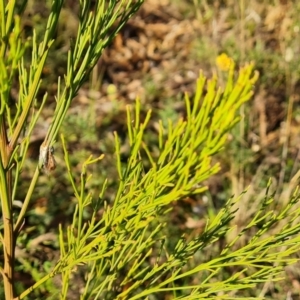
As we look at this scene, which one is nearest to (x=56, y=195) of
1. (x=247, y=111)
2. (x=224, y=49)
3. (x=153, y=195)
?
(x=247, y=111)

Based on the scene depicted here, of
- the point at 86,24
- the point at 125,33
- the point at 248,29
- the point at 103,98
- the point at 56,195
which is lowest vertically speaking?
the point at 56,195

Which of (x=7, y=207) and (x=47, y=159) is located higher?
(x=47, y=159)

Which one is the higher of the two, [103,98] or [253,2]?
Answer: [253,2]

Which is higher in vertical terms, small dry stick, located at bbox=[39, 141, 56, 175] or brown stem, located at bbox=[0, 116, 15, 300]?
small dry stick, located at bbox=[39, 141, 56, 175]

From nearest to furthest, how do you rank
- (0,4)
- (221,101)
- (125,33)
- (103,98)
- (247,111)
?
(0,4)
(221,101)
(247,111)
(103,98)
(125,33)

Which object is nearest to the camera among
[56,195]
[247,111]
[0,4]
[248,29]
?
[0,4]

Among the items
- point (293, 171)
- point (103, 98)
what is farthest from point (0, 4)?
point (103, 98)

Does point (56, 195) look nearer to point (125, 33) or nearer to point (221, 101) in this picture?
point (125, 33)

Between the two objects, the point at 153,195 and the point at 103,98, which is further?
the point at 103,98

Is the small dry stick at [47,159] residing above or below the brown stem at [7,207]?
above

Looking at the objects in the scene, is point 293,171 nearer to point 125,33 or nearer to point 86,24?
point 125,33
